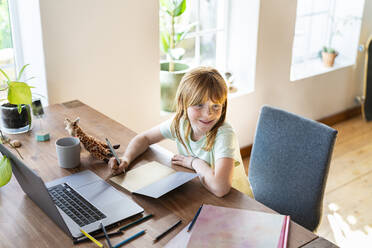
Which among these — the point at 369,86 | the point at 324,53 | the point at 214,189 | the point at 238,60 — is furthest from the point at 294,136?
the point at 369,86

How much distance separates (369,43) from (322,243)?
2.99 metres

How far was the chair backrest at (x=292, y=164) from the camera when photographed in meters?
1.69

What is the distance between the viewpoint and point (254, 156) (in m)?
1.94

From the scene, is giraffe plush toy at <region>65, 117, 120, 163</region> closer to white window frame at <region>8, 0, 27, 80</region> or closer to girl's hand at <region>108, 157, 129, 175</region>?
girl's hand at <region>108, 157, 129, 175</region>

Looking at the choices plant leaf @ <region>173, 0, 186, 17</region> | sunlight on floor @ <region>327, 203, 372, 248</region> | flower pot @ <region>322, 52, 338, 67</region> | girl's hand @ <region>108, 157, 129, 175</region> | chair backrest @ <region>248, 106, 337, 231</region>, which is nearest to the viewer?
girl's hand @ <region>108, 157, 129, 175</region>

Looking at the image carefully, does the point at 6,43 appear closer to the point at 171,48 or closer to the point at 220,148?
the point at 171,48

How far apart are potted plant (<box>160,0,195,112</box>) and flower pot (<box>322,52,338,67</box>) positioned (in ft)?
4.44

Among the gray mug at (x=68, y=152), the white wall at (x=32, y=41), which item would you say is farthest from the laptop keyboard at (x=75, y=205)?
the white wall at (x=32, y=41)

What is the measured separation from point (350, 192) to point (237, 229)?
6.18ft

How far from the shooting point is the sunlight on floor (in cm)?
241

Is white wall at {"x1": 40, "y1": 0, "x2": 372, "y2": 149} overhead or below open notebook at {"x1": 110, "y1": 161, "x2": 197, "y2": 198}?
overhead

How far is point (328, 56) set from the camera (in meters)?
3.71

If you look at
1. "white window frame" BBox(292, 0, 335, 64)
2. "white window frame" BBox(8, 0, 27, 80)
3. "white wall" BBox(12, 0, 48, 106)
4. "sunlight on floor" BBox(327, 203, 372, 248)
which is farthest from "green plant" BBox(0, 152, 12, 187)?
"white window frame" BBox(292, 0, 335, 64)

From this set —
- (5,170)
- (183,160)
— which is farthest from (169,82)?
(5,170)
